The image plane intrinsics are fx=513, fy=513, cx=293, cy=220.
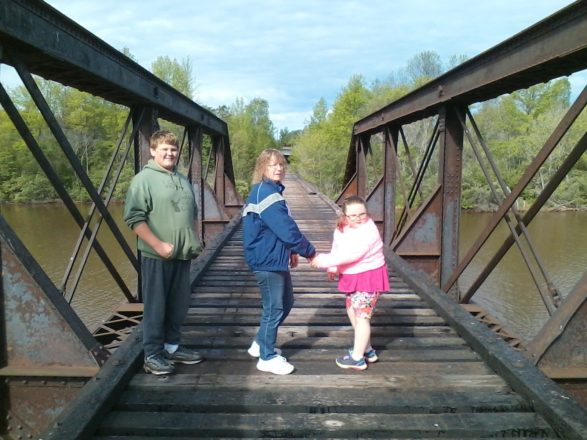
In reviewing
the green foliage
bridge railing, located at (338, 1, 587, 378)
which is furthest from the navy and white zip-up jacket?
the green foliage

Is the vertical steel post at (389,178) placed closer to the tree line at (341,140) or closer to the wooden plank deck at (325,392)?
the wooden plank deck at (325,392)

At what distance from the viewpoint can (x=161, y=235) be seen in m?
3.10

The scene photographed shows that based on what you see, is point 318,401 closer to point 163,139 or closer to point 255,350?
point 255,350

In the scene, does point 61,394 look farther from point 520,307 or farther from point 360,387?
point 520,307

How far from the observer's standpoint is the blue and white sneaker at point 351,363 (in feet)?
11.1

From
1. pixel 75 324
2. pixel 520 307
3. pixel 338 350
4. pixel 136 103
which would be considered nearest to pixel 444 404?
pixel 338 350

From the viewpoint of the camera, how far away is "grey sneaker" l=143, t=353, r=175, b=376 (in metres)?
3.23

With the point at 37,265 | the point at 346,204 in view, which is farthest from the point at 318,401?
the point at 37,265

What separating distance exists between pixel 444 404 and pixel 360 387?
0.50m

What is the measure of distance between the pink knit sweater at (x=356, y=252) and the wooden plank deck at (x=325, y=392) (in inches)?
26.7

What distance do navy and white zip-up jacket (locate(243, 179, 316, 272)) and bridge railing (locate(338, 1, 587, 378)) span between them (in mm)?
1655

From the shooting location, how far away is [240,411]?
2.84 m

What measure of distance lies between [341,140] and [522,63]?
44.0m

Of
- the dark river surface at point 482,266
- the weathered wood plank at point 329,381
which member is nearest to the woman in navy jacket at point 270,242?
the weathered wood plank at point 329,381
